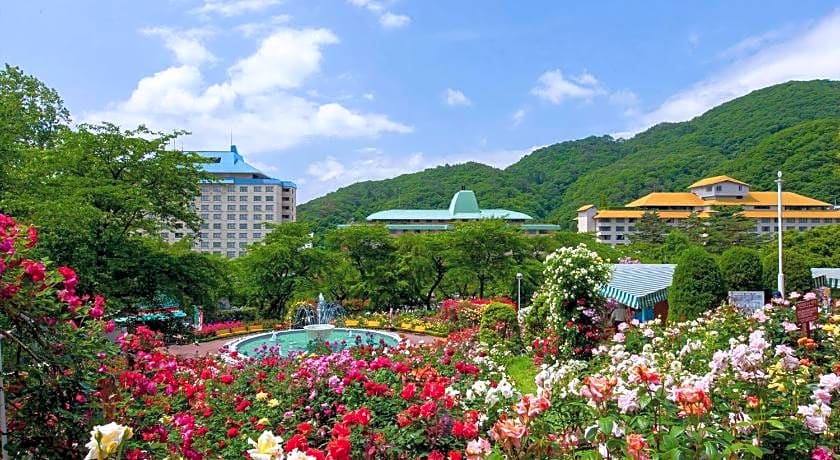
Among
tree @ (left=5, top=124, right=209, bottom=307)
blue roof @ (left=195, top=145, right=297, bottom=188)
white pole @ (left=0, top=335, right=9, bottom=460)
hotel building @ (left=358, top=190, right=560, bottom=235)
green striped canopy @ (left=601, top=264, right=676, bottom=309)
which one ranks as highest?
blue roof @ (left=195, top=145, right=297, bottom=188)

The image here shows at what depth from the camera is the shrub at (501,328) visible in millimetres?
9668

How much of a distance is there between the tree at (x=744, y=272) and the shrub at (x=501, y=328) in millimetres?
5264

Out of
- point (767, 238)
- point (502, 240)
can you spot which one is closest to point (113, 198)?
point (502, 240)

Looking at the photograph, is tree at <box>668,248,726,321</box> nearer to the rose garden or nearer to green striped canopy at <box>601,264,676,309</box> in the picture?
green striped canopy at <box>601,264,676,309</box>

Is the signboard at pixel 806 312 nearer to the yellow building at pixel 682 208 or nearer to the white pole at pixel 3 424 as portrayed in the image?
the white pole at pixel 3 424

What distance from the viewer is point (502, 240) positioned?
21.1 metres

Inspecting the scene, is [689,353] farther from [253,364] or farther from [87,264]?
[87,264]

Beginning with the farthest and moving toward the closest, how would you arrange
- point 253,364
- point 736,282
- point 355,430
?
point 736,282 < point 253,364 < point 355,430

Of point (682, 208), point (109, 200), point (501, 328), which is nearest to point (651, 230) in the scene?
point (682, 208)

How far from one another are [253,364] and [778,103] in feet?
272

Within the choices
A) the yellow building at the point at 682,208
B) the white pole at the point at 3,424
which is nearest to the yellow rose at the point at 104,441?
the white pole at the point at 3,424

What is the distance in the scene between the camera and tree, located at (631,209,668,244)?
138 ft

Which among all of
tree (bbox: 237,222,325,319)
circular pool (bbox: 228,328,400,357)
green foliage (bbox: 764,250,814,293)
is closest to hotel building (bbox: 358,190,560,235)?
tree (bbox: 237,222,325,319)

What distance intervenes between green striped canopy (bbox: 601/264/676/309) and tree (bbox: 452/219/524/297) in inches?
251
